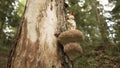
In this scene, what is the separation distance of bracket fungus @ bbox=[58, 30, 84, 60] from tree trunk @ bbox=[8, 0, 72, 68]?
102 millimetres

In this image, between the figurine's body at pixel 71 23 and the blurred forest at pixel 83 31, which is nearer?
the figurine's body at pixel 71 23

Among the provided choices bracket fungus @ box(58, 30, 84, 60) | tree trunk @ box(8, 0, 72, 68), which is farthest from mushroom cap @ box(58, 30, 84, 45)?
tree trunk @ box(8, 0, 72, 68)

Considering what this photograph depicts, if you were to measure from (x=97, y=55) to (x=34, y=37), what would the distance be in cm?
1116

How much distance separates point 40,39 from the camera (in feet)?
8.32

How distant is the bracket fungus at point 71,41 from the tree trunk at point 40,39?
0.10m

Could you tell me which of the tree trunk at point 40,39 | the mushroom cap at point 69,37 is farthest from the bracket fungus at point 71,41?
the tree trunk at point 40,39

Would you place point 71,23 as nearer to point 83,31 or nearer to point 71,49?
point 71,49

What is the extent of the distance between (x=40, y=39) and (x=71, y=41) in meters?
0.43

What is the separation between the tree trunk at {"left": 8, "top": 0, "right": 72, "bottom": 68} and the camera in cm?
235

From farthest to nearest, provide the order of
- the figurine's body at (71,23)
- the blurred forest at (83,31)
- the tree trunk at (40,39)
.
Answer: the blurred forest at (83,31) → the figurine's body at (71,23) → the tree trunk at (40,39)

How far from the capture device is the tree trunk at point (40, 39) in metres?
2.35

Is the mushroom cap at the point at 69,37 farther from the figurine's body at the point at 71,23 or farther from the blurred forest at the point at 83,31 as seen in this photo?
the blurred forest at the point at 83,31

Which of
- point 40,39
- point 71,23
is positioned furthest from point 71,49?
point 71,23

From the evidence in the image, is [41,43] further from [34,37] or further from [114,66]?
[114,66]
